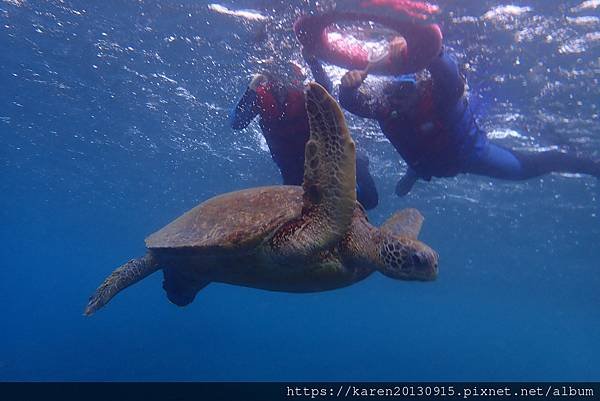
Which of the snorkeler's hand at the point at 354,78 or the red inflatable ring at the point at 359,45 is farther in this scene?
the red inflatable ring at the point at 359,45

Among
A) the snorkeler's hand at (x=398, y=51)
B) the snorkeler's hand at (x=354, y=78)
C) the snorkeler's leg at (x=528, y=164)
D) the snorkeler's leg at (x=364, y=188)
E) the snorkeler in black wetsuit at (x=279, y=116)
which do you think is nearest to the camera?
the snorkeler's hand at (x=354, y=78)

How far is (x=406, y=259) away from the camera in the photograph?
3307 mm

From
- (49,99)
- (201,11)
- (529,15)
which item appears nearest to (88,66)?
(49,99)

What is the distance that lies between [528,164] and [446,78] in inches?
149

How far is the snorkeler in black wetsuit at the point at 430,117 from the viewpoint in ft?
18.1

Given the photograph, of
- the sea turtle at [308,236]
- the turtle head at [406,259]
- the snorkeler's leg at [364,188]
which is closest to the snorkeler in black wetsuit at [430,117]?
the snorkeler's leg at [364,188]

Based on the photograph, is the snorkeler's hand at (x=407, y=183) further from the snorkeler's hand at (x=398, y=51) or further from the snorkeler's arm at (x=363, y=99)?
the snorkeler's hand at (x=398, y=51)

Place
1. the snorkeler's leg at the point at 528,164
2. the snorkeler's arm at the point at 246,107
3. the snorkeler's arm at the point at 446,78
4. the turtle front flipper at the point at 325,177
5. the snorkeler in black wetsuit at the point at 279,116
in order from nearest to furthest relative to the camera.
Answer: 1. the turtle front flipper at the point at 325,177
2. the snorkeler's arm at the point at 446,78
3. the snorkeler's arm at the point at 246,107
4. the snorkeler in black wetsuit at the point at 279,116
5. the snorkeler's leg at the point at 528,164

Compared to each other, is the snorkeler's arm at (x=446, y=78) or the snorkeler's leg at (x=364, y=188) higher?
the snorkeler's arm at (x=446, y=78)

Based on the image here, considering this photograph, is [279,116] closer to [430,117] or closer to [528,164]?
[430,117]

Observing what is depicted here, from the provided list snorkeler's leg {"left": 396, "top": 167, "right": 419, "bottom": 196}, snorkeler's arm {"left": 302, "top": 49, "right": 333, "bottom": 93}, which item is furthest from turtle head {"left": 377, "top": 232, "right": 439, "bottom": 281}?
snorkeler's leg {"left": 396, "top": 167, "right": 419, "bottom": 196}

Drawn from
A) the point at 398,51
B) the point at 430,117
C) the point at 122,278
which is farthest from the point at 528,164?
the point at 122,278

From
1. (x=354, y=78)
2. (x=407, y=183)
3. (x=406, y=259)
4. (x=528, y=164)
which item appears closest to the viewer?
(x=406, y=259)

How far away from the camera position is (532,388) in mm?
7004
